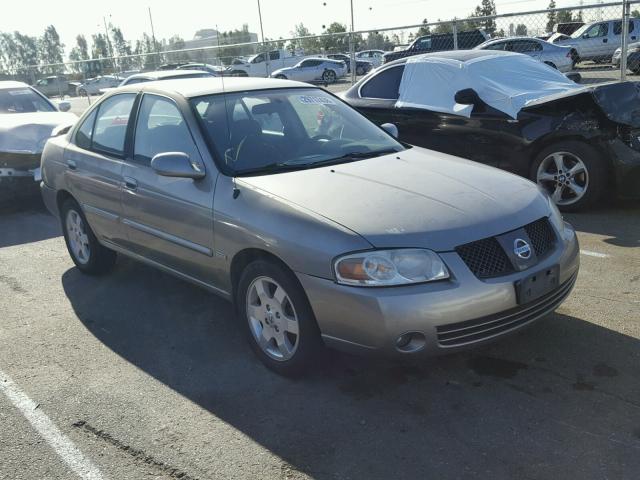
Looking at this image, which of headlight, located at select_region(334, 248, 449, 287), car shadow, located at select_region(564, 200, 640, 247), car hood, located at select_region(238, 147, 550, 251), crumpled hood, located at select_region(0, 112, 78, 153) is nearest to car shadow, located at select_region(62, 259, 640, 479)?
headlight, located at select_region(334, 248, 449, 287)

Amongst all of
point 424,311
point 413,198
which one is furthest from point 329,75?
point 424,311

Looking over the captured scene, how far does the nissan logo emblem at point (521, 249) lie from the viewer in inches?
133

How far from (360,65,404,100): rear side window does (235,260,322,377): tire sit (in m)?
4.93

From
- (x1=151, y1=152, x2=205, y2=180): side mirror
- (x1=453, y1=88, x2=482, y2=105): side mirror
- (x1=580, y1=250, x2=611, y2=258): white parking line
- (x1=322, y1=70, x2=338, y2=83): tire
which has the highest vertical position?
(x1=151, y1=152, x2=205, y2=180): side mirror

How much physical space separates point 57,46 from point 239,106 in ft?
366

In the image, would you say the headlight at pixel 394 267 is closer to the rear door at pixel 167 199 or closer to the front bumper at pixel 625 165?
the rear door at pixel 167 199

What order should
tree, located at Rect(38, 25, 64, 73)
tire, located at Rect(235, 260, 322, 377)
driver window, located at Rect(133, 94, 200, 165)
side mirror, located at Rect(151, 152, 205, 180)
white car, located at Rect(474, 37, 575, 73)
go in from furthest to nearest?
tree, located at Rect(38, 25, 64, 73) < white car, located at Rect(474, 37, 575, 73) < driver window, located at Rect(133, 94, 200, 165) < side mirror, located at Rect(151, 152, 205, 180) < tire, located at Rect(235, 260, 322, 377)

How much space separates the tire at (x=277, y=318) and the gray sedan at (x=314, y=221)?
1cm

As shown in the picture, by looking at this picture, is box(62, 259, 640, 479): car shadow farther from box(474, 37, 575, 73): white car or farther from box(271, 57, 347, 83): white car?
box(271, 57, 347, 83): white car

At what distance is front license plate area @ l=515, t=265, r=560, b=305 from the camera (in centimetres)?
331

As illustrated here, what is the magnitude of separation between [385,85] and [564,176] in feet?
8.71

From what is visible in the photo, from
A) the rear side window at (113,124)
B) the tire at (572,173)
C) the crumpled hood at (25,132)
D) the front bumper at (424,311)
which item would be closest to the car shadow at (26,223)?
the crumpled hood at (25,132)

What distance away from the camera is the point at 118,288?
546 centimetres

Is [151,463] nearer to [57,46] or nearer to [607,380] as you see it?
[607,380]
